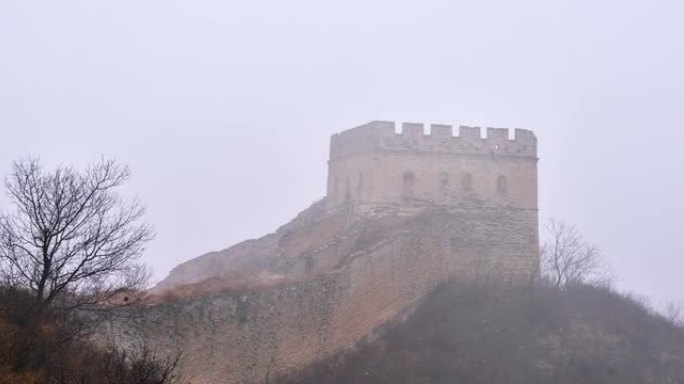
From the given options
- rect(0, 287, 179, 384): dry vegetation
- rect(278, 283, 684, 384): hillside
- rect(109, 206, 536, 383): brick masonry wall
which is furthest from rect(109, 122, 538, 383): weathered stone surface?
rect(0, 287, 179, 384): dry vegetation

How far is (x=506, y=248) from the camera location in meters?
30.0

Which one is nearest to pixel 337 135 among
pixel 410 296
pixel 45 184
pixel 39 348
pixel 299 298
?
pixel 410 296

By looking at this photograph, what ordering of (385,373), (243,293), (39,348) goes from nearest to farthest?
(39,348) < (243,293) < (385,373)

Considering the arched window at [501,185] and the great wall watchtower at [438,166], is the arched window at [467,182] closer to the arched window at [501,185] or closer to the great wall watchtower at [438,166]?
the great wall watchtower at [438,166]

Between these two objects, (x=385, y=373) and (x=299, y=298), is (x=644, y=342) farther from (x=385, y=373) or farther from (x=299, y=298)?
(x=299, y=298)

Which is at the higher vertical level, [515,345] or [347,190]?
[347,190]

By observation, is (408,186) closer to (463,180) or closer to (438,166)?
(438,166)

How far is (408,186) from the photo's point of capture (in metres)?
30.5

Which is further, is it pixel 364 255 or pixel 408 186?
pixel 408 186

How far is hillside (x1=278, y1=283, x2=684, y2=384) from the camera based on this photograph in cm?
2400

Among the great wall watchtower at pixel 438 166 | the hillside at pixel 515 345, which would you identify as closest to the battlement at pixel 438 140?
the great wall watchtower at pixel 438 166

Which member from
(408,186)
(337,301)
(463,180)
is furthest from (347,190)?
(337,301)

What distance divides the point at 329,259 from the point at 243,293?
5399 mm

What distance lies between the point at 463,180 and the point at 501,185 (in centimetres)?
142
